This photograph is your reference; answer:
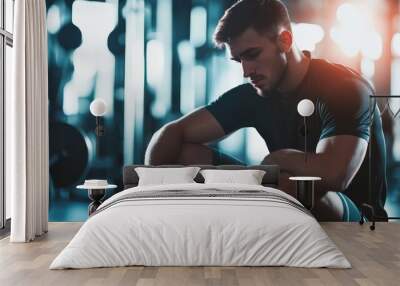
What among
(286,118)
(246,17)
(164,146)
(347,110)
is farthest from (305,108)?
(164,146)

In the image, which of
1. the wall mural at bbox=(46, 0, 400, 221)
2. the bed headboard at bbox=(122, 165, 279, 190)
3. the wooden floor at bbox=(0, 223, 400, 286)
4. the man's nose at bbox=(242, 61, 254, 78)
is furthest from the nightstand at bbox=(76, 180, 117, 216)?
the man's nose at bbox=(242, 61, 254, 78)

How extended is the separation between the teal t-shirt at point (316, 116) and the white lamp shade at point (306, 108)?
1.05 ft

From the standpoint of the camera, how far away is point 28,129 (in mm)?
6477

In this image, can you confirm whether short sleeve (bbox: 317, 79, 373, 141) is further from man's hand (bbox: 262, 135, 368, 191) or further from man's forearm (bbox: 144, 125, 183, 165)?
man's forearm (bbox: 144, 125, 183, 165)

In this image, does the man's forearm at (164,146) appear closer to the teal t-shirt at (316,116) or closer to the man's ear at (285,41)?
the teal t-shirt at (316,116)

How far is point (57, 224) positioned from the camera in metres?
7.81

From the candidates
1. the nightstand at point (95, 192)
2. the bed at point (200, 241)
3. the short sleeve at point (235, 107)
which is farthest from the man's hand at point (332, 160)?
the bed at point (200, 241)

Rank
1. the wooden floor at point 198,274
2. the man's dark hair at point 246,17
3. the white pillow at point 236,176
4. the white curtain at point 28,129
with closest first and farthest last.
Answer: the wooden floor at point 198,274 → the white curtain at point 28,129 → the white pillow at point 236,176 → the man's dark hair at point 246,17

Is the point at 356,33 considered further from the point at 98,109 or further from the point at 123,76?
the point at 98,109

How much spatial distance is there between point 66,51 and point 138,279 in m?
4.46

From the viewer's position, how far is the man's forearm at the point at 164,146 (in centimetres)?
797

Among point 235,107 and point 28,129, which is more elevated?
point 235,107

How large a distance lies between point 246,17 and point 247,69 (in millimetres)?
713

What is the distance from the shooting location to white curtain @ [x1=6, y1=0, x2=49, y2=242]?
637 centimetres
